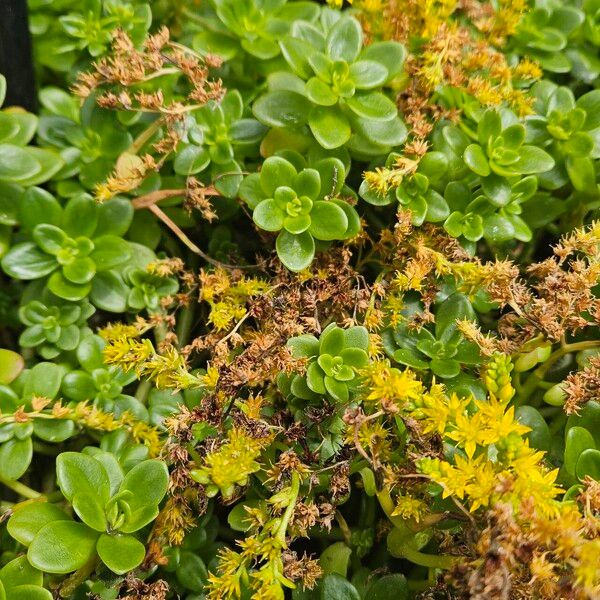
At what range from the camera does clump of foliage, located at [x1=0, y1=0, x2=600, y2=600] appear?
39.7 inches

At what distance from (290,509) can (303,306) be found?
0.38 m

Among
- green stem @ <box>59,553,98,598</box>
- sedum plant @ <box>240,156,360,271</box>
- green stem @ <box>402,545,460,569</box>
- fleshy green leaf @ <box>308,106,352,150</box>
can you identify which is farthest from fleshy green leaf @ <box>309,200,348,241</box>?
green stem @ <box>59,553,98,598</box>

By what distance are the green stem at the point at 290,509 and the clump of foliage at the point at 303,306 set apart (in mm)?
11

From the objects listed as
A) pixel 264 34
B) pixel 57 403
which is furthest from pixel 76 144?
pixel 57 403

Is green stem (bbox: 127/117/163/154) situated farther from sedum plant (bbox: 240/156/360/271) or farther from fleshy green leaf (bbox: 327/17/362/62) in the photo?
fleshy green leaf (bbox: 327/17/362/62)

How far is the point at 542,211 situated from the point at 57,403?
3.45 feet

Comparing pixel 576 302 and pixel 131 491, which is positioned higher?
pixel 576 302

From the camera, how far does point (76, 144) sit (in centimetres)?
145

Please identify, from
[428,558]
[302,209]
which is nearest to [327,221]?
[302,209]

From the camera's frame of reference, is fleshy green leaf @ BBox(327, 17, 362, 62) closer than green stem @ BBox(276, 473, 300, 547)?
No

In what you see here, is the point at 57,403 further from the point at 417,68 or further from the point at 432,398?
the point at 417,68

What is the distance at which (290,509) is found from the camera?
0.99 m

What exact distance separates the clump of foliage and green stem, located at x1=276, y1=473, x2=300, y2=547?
0.4 inches

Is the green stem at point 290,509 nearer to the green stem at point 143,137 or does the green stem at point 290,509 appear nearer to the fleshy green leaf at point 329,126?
the fleshy green leaf at point 329,126
